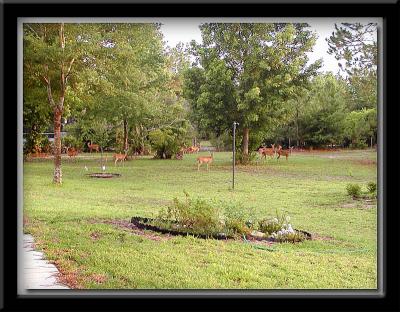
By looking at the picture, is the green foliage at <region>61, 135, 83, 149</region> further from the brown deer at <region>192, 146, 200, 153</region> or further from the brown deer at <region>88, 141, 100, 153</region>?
the brown deer at <region>192, 146, 200, 153</region>

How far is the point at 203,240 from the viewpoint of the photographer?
339 cm

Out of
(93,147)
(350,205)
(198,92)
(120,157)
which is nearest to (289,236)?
(350,205)

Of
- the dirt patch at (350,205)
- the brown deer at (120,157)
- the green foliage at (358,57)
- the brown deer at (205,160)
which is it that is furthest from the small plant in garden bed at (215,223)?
the green foliage at (358,57)

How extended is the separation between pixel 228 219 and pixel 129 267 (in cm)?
73

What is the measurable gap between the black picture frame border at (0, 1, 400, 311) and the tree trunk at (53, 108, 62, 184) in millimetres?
467

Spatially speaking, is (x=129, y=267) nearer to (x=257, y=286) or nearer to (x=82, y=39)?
(x=257, y=286)

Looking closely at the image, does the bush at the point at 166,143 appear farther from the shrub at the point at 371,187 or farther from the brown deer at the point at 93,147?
the shrub at the point at 371,187

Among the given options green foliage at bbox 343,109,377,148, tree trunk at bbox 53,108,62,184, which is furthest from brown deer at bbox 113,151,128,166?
green foliage at bbox 343,109,377,148

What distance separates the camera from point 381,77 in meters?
3.04

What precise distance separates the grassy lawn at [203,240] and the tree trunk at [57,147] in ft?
0.13
